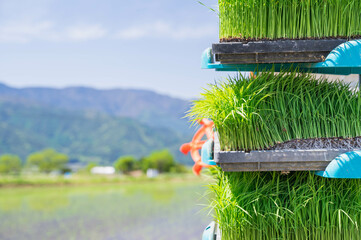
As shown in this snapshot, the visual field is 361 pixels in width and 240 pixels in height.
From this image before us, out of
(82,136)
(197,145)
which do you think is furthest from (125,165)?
(82,136)

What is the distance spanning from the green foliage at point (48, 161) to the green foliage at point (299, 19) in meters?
15.6

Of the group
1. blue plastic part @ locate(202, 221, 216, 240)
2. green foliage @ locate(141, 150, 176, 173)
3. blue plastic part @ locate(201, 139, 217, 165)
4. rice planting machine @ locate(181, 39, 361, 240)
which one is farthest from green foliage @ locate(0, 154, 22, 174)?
rice planting machine @ locate(181, 39, 361, 240)

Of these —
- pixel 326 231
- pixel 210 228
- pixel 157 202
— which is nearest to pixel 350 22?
pixel 326 231

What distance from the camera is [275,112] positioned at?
50.7 inches

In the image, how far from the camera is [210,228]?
168 cm

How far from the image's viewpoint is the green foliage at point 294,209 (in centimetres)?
128

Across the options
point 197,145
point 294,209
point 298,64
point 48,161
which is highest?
point 298,64

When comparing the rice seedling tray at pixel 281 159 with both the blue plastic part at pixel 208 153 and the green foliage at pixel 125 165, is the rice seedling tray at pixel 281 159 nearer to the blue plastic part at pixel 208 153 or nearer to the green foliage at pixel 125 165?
the blue plastic part at pixel 208 153

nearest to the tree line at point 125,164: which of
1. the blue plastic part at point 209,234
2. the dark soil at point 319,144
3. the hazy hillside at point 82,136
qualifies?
the blue plastic part at point 209,234

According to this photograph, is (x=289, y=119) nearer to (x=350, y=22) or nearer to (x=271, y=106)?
(x=271, y=106)

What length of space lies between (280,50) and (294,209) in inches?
23.3

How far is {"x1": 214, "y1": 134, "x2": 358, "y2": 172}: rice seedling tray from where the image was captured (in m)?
1.16

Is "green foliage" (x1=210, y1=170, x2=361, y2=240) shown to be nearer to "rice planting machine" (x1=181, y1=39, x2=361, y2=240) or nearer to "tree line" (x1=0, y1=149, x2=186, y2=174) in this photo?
"rice planting machine" (x1=181, y1=39, x2=361, y2=240)

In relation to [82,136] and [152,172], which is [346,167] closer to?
[152,172]
